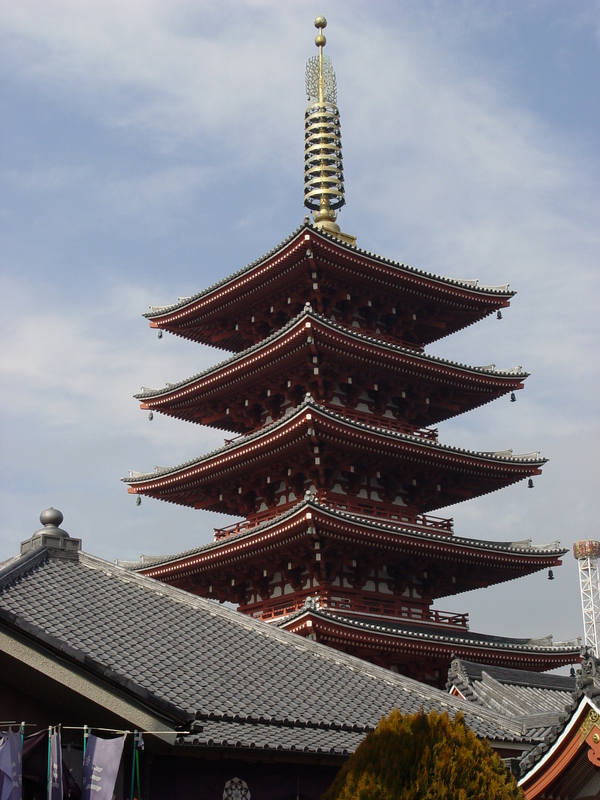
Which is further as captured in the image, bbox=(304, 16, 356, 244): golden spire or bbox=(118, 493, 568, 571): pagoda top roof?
bbox=(304, 16, 356, 244): golden spire

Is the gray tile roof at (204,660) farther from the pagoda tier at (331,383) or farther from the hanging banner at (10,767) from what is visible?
the pagoda tier at (331,383)

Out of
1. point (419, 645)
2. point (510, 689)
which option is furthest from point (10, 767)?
point (419, 645)

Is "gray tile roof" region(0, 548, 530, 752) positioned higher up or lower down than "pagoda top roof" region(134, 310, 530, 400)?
lower down

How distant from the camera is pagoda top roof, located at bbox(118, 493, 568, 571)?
31.9 meters

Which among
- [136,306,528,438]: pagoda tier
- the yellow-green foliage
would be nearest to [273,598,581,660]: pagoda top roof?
[136,306,528,438]: pagoda tier

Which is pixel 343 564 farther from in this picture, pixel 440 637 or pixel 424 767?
pixel 424 767

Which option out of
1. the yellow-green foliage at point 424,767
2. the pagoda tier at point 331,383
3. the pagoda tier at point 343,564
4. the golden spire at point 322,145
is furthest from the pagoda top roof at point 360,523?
the yellow-green foliage at point 424,767

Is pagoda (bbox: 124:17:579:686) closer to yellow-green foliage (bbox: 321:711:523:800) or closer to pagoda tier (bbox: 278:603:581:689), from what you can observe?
pagoda tier (bbox: 278:603:581:689)

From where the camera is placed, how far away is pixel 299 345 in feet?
115

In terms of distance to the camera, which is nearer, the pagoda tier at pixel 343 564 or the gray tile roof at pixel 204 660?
the gray tile roof at pixel 204 660

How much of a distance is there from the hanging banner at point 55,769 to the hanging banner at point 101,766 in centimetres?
39

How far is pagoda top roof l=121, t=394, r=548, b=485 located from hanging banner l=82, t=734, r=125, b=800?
2043 cm

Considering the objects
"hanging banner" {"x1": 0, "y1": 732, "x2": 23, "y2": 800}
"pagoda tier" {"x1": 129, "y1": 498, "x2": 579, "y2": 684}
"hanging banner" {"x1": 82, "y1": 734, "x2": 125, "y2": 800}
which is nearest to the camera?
"hanging banner" {"x1": 0, "y1": 732, "x2": 23, "y2": 800}

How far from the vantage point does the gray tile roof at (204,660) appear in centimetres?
1452
